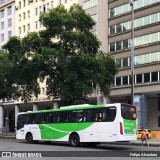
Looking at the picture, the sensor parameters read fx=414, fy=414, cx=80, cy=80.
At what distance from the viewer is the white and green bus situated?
25797 millimetres

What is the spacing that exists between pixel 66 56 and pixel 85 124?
10.4 metres

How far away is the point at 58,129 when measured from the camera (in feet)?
98.3

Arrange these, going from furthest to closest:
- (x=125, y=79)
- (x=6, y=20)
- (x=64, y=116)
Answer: (x=6, y=20), (x=125, y=79), (x=64, y=116)

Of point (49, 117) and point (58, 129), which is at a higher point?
point (49, 117)

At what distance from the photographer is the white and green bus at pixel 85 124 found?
25797 millimetres

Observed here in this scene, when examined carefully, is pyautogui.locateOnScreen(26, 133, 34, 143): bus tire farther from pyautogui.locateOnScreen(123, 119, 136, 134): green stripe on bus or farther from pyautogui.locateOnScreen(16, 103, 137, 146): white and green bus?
pyautogui.locateOnScreen(123, 119, 136, 134): green stripe on bus

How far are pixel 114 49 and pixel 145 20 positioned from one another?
20.4 ft

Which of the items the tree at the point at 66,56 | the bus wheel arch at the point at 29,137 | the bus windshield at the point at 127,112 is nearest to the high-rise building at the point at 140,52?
the tree at the point at 66,56

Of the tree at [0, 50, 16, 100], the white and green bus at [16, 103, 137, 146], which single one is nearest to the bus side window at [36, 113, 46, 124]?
the white and green bus at [16, 103, 137, 146]

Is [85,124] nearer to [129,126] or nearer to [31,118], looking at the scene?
[129,126]

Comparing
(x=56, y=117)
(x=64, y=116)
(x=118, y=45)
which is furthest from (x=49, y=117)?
(x=118, y=45)

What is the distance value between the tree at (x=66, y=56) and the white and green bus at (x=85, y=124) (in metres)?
4.74

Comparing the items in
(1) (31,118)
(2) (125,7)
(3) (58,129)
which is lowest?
(3) (58,129)

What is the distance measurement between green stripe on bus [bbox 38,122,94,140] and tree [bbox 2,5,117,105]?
216 inches
